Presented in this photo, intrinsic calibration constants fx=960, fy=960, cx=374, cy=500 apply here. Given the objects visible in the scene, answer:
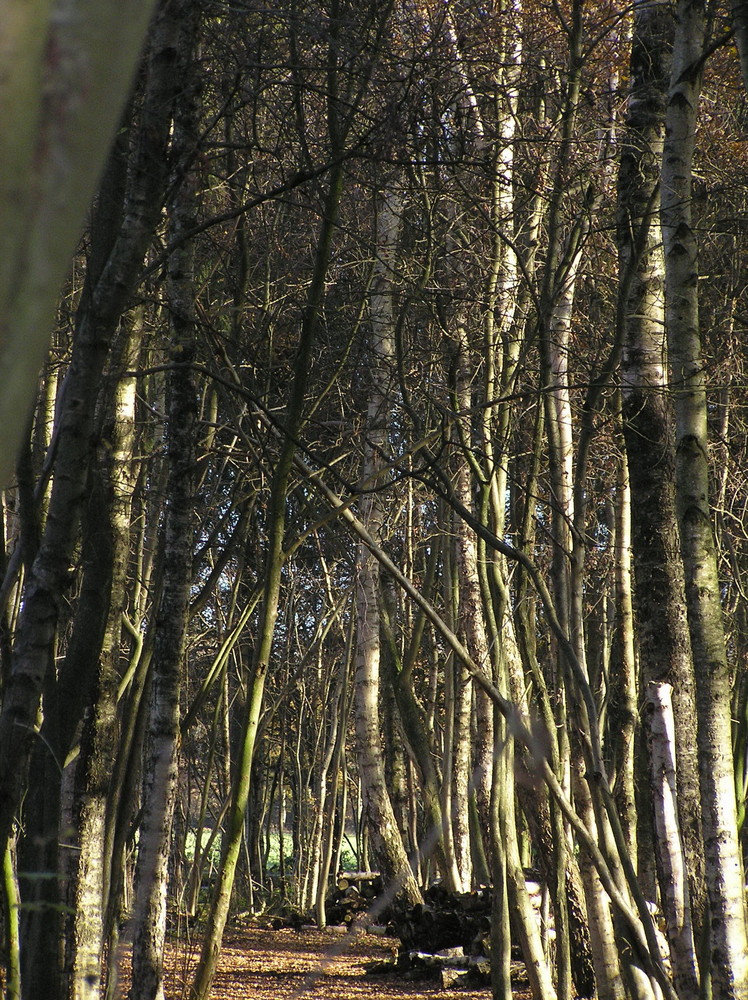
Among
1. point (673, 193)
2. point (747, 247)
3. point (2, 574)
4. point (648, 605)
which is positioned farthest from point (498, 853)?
point (747, 247)

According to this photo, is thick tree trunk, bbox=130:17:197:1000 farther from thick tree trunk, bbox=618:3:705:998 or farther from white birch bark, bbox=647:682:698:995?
white birch bark, bbox=647:682:698:995

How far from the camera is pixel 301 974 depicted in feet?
34.6

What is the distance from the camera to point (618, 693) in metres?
8.00

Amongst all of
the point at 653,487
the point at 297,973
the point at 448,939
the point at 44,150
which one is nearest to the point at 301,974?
the point at 297,973

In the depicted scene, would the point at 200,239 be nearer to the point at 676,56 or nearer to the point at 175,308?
the point at 175,308

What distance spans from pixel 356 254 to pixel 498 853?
5189 millimetres

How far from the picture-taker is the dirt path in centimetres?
875

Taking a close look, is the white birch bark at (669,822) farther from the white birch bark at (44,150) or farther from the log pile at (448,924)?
the white birch bark at (44,150)

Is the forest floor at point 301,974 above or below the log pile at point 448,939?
below

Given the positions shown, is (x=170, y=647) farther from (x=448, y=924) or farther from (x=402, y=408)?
(x=448, y=924)

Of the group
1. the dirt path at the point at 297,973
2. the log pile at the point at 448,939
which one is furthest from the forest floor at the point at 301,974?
the log pile at the point at 448,939

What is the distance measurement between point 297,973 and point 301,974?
0.05 metres

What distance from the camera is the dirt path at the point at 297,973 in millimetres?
8750

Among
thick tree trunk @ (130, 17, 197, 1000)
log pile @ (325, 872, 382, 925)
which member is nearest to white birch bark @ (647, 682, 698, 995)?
Answer: thick tree trunk @ (130, 17, 197, 1000)
